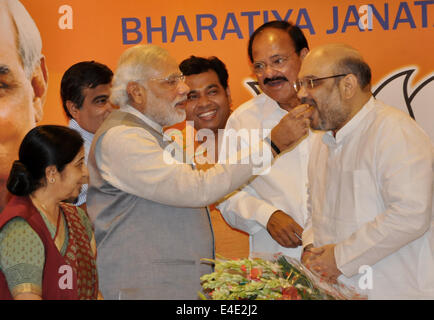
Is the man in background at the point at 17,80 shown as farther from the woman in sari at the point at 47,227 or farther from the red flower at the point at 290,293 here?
the red flower at the point at 290,293

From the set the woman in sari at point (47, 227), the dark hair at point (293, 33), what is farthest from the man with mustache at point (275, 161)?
the woman in sari at point (47, 227)

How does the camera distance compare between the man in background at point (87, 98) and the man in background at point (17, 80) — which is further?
the man in background at point (17, 80)

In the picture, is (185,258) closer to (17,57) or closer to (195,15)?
(195,15)

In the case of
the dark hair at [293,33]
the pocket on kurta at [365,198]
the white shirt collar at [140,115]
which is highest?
the dark hair at [293,33]

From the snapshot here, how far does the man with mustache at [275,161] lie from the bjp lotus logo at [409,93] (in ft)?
3.24

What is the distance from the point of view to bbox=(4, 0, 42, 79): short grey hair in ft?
16.6

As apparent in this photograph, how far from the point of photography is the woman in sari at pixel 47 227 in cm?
271

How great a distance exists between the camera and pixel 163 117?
3418mm

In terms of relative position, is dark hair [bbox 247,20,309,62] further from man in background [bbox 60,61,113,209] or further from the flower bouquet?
the flower bouquet

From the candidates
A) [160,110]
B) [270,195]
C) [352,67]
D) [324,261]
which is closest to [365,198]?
[324,261]

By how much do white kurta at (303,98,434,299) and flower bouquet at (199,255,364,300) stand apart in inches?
20.4

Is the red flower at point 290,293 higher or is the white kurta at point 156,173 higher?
the white kurta at point 156,173

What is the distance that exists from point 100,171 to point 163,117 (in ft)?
1.54

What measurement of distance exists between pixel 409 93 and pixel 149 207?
257cm
